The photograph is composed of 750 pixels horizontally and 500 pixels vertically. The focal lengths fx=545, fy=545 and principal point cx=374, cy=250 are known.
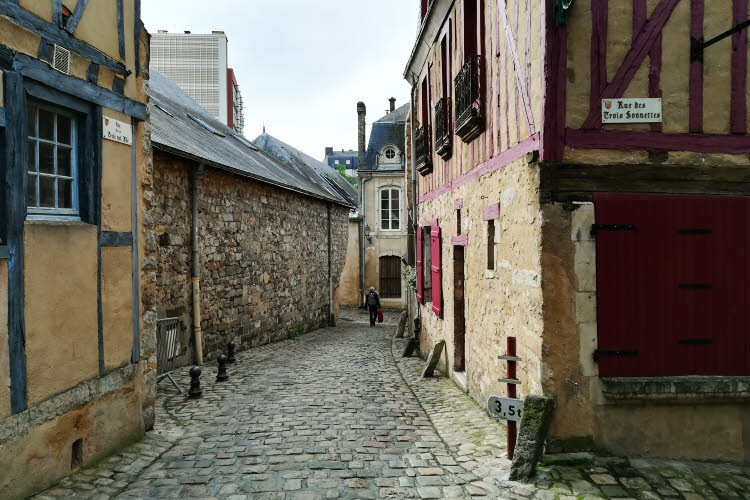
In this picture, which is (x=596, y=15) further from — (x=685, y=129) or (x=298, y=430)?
(x=298, y=430)

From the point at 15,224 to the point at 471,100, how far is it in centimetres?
432

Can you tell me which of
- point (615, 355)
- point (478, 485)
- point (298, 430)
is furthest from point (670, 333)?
point (298, 430)

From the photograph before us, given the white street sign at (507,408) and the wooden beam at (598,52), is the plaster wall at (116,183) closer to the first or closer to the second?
the white street sign at (507,408)

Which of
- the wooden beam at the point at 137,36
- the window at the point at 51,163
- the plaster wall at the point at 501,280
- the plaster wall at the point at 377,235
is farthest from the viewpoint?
the plaster wall at the point at 377,235

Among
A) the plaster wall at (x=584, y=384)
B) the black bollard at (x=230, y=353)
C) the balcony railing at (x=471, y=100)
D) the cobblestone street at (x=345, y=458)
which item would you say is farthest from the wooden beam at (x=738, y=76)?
the black bollard at (x=230, y=353)

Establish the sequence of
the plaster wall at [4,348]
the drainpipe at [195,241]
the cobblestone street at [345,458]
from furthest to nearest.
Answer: the drainpipe at [195,241] → the cobblestone street at [345,458] → the plaster wall at [4,348]

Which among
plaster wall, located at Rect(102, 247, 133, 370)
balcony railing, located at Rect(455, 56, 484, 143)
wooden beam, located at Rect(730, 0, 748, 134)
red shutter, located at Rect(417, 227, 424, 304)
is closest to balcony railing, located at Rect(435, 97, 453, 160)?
balcony railing, located at Rect(455, 56, 484, 143)

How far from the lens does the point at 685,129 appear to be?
13.6 feet

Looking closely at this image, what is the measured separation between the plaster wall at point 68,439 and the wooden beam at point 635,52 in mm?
4414

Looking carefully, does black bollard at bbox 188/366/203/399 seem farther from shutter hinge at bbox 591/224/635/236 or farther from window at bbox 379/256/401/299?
window at bbox 379/256/401/299

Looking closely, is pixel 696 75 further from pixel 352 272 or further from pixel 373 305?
pixel 352 272

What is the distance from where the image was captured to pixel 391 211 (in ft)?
76.1

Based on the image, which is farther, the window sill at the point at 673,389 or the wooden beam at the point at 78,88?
the window sill at the point at 673,389

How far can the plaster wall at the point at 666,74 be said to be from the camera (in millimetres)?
4055
